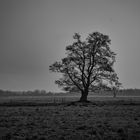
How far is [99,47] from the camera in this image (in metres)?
45.7

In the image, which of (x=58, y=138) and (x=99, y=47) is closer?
(x=58, y=138)

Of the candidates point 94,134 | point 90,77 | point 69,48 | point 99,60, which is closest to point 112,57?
point 99,60

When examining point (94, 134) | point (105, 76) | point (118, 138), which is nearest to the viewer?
point (118, 138)

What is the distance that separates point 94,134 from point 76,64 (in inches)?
1413

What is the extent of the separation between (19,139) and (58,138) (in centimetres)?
192

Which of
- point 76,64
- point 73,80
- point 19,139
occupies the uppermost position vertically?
point 76,64

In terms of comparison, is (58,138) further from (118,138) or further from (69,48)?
(69,48)

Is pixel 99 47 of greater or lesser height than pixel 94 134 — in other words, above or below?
above

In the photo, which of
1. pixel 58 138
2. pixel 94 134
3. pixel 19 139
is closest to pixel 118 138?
pixel 94 134

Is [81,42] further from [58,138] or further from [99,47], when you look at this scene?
[58,138]

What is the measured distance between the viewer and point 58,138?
9.49 meters

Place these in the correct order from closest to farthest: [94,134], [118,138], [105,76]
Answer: [118,138]
[94,134]
[105,76]

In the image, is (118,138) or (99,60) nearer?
(118,138)

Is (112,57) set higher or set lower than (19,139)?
higher
